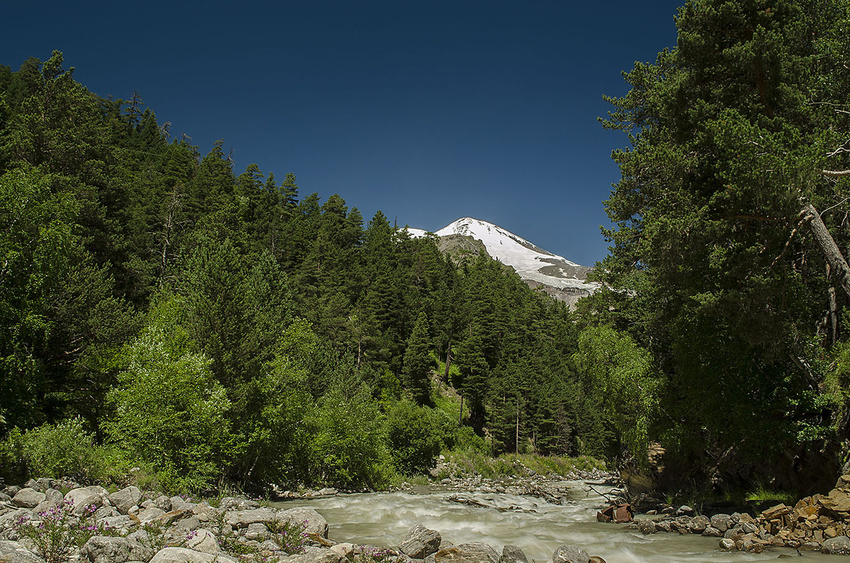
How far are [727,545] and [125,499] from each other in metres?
15.4

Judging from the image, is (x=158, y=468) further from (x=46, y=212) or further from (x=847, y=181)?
(x=847, y=181)

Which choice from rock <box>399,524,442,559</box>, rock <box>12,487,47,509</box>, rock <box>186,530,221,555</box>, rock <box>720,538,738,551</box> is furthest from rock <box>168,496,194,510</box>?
rock <box>720,538,738,551</box>

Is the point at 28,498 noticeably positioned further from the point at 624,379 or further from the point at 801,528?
the point at 624,379

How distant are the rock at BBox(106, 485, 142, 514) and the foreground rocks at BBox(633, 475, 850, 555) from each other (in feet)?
49.6

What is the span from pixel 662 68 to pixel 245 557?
80.0ft

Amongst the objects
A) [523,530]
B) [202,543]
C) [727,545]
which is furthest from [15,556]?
[727,545]

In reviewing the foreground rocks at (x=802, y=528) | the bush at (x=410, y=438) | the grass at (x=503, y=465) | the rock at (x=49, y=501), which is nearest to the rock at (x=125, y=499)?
the rock at (x=49, y=501)

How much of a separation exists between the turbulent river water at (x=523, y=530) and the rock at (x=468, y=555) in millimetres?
2556

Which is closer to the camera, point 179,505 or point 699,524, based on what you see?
point 179,505

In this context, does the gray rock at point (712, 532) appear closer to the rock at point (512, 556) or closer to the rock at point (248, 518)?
the rock at point (512, 556)

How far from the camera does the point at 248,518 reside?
11.3 meters

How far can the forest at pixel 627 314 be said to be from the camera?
44.0 feet

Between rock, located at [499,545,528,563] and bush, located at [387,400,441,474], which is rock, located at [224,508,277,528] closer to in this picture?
rock, located at [499,545,528,563]

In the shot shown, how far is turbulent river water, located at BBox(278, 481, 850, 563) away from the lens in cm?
1155
